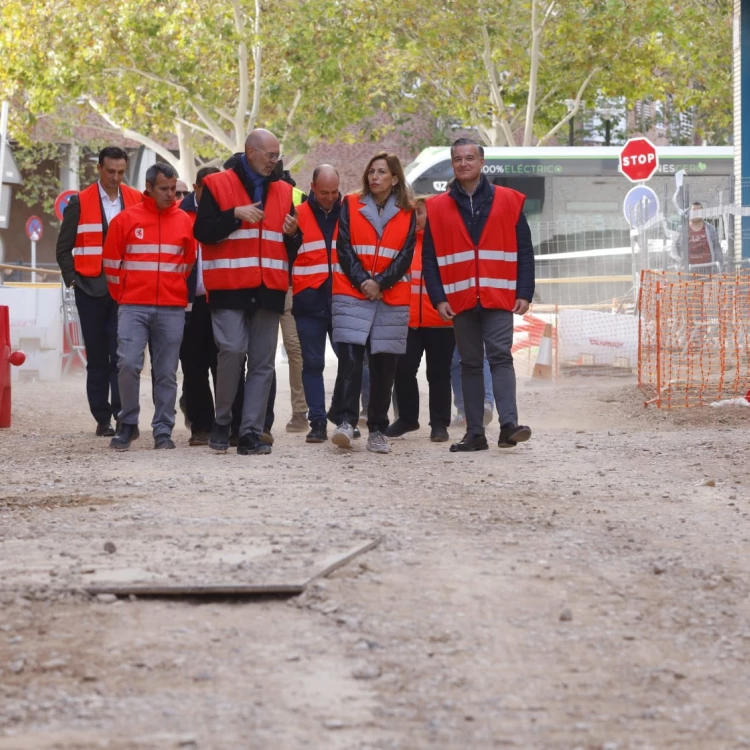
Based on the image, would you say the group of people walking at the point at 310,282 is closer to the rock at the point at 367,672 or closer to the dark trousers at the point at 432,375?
the dark trousers at the point at 432,375

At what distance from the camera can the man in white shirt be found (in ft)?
34.8

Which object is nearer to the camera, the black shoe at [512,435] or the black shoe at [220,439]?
the black shoe at [512,435]

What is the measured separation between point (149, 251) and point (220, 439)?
1252mm

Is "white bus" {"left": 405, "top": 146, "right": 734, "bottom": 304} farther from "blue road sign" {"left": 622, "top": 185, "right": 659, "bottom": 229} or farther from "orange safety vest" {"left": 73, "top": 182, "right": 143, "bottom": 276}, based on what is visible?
"orange safety vest" {"left": 73, "top": 182, "right": 143, "bottom": 276}

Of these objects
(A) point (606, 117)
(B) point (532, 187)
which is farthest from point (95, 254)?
(A) point (606, 117)

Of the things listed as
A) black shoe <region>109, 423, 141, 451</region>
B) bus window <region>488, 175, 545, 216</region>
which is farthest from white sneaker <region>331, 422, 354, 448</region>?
bus window <region>488, 175, 545, 216</region>

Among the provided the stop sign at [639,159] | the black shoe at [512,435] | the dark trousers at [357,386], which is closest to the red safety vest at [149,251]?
the dark trousers at [357,386]

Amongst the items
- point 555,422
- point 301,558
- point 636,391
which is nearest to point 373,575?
point 301,558

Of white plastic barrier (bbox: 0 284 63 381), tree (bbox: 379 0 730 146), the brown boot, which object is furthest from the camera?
tree (bbox: 379 0 730 146)

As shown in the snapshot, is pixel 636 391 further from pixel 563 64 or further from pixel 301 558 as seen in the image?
pixel 563 64

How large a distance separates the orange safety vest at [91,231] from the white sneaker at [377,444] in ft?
7.52

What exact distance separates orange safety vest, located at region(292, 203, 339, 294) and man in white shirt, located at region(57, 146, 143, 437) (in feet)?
4.69

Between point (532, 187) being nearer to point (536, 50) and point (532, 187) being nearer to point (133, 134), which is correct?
point (536, 50)

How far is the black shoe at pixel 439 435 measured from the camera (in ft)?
35.3
